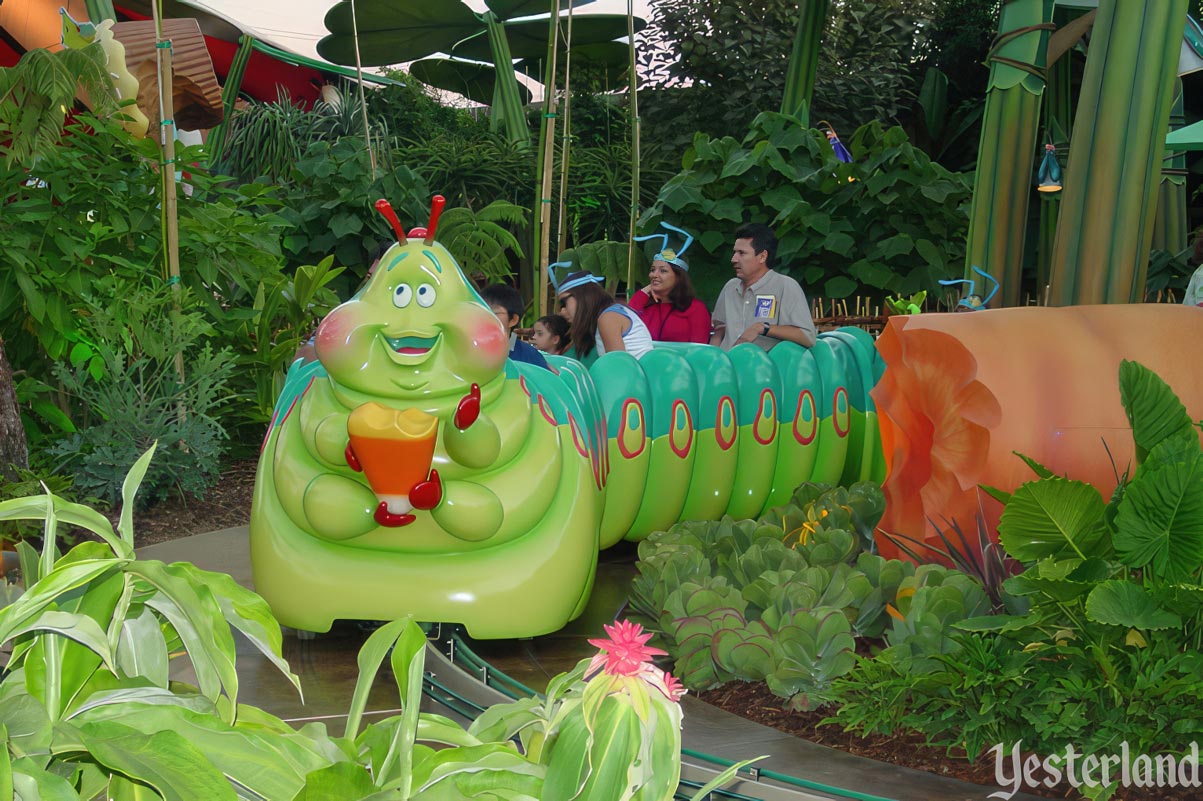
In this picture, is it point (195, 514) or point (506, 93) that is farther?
point (506, 93)

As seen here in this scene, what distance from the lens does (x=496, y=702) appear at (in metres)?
3.32

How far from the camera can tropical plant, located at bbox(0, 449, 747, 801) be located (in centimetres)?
70

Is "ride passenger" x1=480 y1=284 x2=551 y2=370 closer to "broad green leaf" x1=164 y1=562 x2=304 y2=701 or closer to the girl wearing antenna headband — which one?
the girl wearing antenna headband

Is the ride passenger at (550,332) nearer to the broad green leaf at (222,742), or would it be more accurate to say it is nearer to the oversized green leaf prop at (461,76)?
the broad green leaf at (222,742)

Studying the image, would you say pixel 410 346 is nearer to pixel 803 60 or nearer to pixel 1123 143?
pixel 1123 143

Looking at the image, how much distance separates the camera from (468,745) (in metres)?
0.84

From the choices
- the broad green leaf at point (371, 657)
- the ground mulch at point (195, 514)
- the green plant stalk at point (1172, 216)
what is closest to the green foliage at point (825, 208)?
the green plant stalk at point (1172, 216)

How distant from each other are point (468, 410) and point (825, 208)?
7243 mm

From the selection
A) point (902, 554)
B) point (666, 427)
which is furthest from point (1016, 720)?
point (666, 427)

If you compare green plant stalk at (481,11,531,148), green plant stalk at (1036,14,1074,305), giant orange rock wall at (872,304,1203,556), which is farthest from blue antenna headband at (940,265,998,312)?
green plant stalk at (481,11,531,148)

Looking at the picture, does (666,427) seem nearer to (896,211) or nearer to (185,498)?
(185,498)

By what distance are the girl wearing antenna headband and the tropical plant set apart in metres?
4.19

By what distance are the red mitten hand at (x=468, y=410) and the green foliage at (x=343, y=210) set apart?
5.66 m

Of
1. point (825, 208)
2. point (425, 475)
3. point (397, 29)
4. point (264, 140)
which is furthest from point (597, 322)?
point (397, 29)
